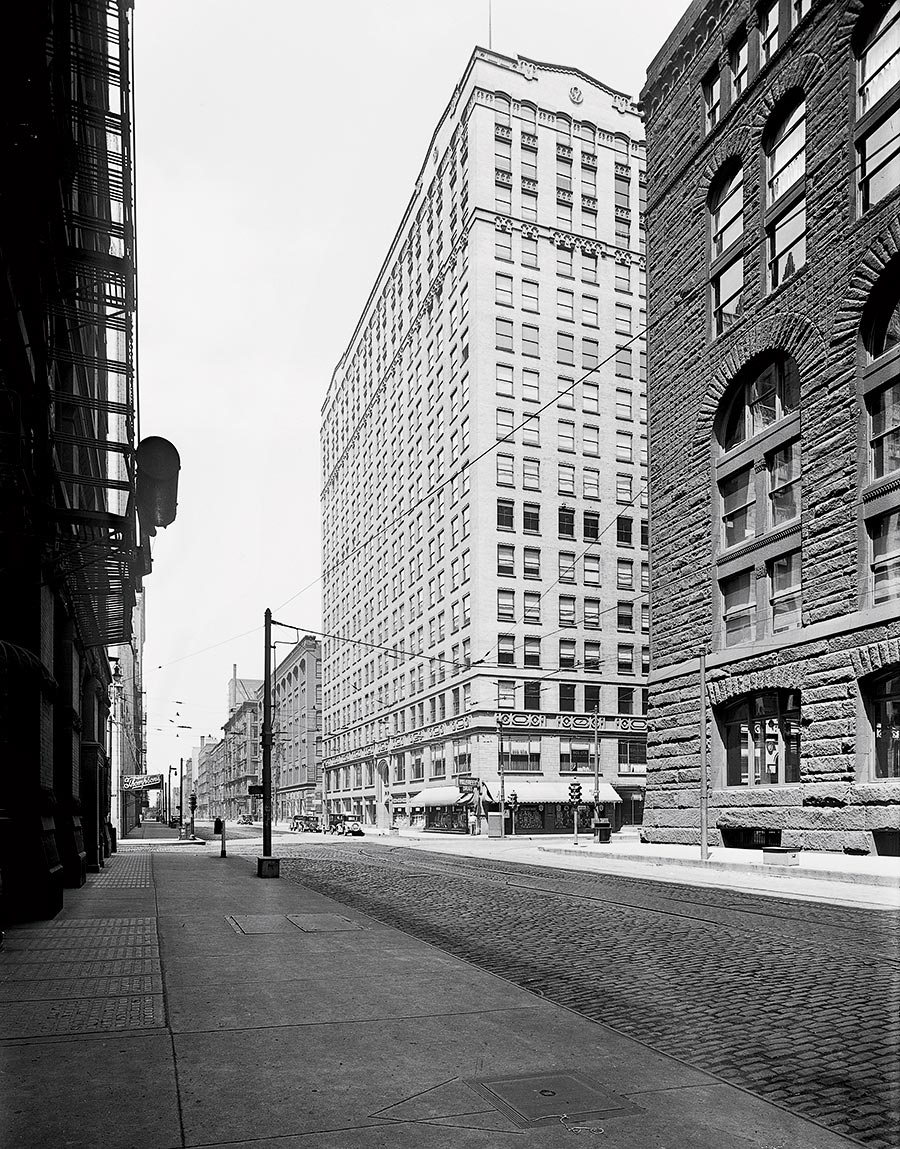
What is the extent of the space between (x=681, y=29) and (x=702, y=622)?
23.7 meters

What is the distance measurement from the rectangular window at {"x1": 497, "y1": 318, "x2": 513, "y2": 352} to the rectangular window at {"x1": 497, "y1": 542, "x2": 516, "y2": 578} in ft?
47.2

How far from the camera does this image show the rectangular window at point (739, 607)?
34875 millimetres

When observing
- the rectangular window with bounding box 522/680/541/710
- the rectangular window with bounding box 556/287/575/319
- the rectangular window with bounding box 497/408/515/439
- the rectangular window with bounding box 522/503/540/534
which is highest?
the rectangular window with bounding box 556/287/575/319

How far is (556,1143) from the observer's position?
203 inches

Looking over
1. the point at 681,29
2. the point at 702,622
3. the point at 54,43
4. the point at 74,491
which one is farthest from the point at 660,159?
the point at 54,43

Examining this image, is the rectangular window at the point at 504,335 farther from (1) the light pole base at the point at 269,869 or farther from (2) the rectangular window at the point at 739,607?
(1) the light pole base at the point at 269,869

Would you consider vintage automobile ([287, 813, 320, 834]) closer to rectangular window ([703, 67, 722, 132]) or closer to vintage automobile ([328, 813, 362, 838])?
vintage automobile ([328, 813, 362, 838])

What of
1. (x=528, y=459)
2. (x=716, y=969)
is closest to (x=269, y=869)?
(x=716, y=969)

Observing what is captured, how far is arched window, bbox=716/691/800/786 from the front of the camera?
32.4 metres

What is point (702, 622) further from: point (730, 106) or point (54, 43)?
point (54, 43)

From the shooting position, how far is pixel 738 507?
3631 cm

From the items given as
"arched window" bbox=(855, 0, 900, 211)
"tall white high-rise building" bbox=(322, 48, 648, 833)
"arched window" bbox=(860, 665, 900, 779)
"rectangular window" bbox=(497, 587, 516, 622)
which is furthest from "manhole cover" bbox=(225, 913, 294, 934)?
"rectangular window" bbox=(497, 587, 516, 622)

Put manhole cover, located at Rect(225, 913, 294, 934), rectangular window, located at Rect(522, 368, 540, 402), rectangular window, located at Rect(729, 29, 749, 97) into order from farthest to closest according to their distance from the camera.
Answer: rectangular window, located at Rect(522, 368, 540, 402) → rectangular window, located at Rect(729, 29, 749, 97) → manhole cover, located at Rect(225, 913, 294, 934)

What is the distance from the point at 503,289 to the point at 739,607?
45886mm
